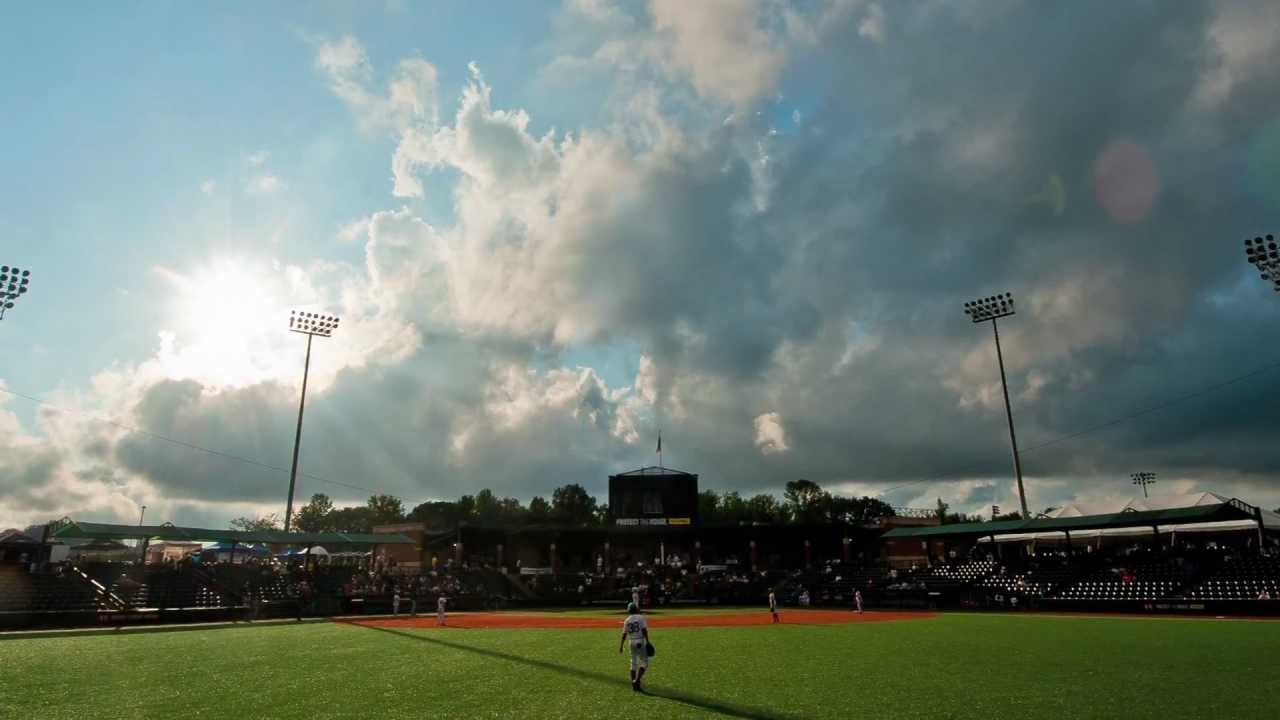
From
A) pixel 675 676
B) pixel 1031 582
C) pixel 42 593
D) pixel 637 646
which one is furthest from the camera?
pixel 1031 582

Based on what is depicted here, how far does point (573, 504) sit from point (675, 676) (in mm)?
119373

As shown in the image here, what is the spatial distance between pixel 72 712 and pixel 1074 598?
46794 millimetres

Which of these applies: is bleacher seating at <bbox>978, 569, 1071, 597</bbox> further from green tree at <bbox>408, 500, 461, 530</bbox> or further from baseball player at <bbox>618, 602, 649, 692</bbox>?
green tree at <bbox>408, 500, 461, 530</bbox>

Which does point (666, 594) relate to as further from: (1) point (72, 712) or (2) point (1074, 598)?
(1) point (72, 712)

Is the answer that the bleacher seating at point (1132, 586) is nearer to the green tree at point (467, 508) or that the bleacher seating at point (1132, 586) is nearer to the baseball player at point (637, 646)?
the baseball player at point (637, 646)

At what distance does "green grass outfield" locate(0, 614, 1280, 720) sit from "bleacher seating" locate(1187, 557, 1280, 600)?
11822 millimetres

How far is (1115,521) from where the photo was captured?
A: 43.8 metres

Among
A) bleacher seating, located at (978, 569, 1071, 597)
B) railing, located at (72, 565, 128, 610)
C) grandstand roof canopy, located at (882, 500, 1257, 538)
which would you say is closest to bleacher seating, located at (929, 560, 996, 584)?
bleacher seating, located at (978, 569, 1071, 597)

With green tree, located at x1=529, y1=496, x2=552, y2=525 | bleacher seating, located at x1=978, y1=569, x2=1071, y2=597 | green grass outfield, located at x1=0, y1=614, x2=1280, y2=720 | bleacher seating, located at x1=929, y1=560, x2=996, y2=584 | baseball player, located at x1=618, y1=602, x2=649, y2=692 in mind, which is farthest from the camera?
green tree, located at x1=529, y1=496, x2=552, y2=525

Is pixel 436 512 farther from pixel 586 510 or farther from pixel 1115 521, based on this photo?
pixel 1115 521

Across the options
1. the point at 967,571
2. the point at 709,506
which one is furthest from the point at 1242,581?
the point at 709,506

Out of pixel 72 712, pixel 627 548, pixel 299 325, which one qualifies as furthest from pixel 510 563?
pixel 72 712

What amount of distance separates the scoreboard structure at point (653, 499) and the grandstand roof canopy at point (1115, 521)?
713 inches

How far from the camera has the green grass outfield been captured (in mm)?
11680
